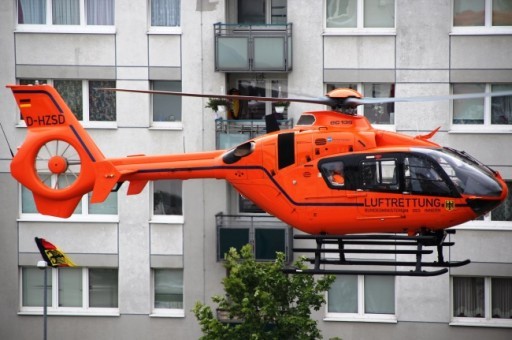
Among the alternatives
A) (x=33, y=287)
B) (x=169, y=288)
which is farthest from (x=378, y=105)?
(x=33, y=287)

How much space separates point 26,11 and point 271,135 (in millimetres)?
17820

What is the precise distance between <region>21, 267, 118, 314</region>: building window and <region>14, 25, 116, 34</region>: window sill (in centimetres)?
753

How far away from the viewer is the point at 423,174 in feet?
77.8

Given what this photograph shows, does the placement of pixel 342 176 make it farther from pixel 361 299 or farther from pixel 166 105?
pixel 166 105

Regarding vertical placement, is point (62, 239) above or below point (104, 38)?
below

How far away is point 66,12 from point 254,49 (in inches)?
249

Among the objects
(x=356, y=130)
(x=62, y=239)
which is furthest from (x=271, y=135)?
(x=62, y=239)

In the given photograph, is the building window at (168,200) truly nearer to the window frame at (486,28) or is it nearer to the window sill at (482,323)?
the window sill at (482,323)

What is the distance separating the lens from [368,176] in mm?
23906

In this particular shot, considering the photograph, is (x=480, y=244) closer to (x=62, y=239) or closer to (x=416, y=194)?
(x=62, y=239)

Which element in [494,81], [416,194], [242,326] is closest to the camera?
[416,194]

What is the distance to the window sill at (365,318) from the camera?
130ft

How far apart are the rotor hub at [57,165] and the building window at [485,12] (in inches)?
663

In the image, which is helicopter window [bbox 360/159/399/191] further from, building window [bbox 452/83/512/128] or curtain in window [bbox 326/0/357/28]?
curtain in window [bbox 326/0/357/28]
